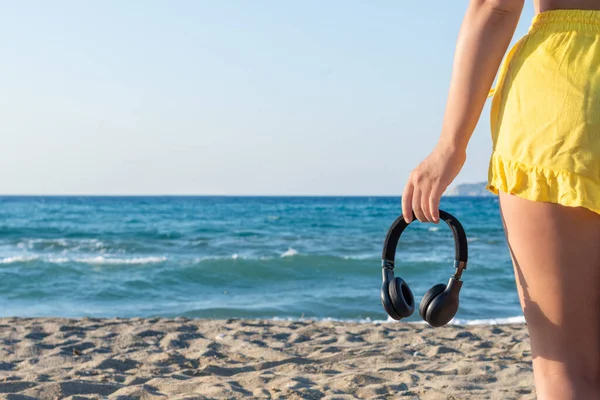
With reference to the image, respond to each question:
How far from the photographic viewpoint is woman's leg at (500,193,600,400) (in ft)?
4.12

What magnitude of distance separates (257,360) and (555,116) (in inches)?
167

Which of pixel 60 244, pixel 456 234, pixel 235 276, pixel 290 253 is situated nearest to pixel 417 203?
pixel 456 234

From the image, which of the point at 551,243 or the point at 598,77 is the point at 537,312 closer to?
the point at 551,243

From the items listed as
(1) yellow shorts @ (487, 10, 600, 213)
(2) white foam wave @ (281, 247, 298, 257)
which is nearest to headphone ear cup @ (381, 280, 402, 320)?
(1) yellow shorts @ (487, 10, 600, 213)

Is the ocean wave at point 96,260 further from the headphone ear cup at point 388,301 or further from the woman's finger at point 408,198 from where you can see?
the woman's finger at point 408,198

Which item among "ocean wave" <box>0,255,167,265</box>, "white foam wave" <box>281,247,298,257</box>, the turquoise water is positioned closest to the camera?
the turquoise water

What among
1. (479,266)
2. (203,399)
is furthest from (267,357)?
(479,266)

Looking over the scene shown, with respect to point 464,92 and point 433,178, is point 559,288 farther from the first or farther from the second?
point 464,92

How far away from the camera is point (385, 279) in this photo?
5.19ft

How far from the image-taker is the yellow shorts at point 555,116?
1.24 m

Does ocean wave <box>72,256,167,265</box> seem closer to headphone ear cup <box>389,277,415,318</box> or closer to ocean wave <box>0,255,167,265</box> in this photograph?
ocean wave <box>0,255,167,265</box>

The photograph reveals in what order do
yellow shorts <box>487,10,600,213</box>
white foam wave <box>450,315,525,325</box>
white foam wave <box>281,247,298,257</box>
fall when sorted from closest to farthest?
yellow shorts <box>487,10,600,213</box>
white foam wave <box>450,315,525,325</box>
white foam wave <box>281,247,298,257</box>

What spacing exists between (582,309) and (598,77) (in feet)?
1.44

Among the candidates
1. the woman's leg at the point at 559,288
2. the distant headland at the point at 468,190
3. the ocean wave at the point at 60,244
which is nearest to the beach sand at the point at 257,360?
the woman's leg at the point at 559,288
